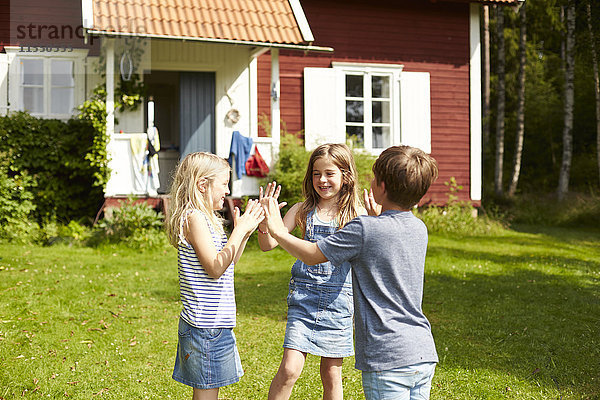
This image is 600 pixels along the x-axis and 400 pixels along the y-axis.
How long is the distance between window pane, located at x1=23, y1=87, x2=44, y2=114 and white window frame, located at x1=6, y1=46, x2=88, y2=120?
0.07 metres

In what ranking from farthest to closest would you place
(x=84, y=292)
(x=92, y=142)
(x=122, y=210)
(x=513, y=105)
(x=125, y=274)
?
(x=513, y=105) → (x=92, y=142) → (x=122, y=210) → (x=125, y=274) → (x=84, y=292)

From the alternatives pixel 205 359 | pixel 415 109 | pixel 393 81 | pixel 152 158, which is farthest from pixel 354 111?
pixel 205 359

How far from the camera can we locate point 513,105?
88.8 ft

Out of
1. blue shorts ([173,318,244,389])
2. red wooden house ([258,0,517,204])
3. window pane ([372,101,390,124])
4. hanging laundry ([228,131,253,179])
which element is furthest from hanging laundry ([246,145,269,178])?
blue shorts ([173,318,244,389])

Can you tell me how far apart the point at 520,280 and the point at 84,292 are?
5.16 meters

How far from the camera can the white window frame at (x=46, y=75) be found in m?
11.1

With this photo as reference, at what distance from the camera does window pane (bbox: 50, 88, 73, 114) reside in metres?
11.3

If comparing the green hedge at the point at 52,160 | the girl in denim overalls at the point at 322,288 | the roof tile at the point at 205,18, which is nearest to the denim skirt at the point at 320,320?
the girl in denim overalls at the point at 322,288

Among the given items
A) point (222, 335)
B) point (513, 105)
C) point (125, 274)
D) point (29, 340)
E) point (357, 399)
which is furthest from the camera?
point (513, 105)

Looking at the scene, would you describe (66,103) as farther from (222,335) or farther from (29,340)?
(222,335)

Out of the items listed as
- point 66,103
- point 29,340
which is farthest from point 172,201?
point 66,103

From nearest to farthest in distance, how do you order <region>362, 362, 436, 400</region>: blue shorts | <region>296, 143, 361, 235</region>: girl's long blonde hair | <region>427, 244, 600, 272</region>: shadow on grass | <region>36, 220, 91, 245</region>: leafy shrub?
<region>362, 362, 436, 400</region>: blue shorts
<region>296, 143, 361, 235</region>: girl's long blonde hair
<region>427, 244, 600, 272</region>: shadow on grass
<region>36, 220, 91, 245</region>: leafy shrub

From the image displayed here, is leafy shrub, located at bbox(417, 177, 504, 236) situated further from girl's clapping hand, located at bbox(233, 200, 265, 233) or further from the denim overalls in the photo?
girl's clapping hand, located at bbox(233, 200, 265, 233)

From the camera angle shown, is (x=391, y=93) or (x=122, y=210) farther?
(x=391, y=93)
